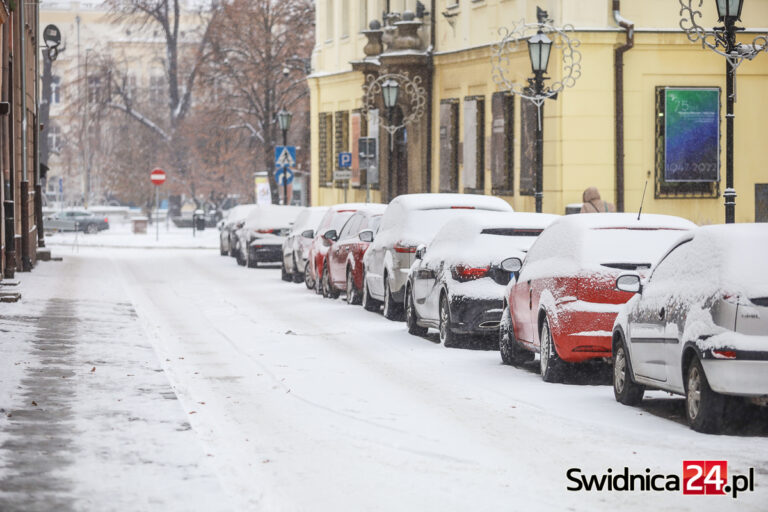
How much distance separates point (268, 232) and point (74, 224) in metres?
41.7

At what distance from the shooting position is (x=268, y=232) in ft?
128

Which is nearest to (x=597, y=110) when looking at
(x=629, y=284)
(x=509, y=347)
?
(x=509, y=347)

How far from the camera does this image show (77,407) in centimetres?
1198

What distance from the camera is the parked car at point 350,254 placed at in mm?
25422

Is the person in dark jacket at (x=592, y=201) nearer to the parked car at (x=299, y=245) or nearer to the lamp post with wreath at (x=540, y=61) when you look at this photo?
the lamp post with wreath at (x=540, y=61)

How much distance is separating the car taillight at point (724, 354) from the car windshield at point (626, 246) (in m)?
3.37

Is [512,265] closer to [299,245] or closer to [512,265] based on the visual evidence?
[512,265]

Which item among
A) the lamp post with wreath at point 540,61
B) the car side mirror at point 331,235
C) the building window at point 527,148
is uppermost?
the lamp post with wreath at point 540,61

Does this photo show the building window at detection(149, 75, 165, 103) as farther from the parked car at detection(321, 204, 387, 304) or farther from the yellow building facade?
the parked car at detection(321, 204, 387, 304)

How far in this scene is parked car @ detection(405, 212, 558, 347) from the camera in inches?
691

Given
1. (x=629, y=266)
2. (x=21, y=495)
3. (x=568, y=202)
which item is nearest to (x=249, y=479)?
(x=21, y=495)

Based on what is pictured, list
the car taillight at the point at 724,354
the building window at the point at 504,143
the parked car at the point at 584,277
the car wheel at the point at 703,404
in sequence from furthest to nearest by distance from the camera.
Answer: the building window at the point at 504,143 < the parked car at the point at 584,277 < the car wheel at the point at 703,404 < the car taillight at the point at 724,354

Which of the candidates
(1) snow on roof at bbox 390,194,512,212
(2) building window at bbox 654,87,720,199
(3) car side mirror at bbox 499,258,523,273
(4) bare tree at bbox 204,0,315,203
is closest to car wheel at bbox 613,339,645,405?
(3) car side mirror at bbox 499,258,523,273

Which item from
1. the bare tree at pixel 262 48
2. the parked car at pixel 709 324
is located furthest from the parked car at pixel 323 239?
the bare tree at pixel 262 48
